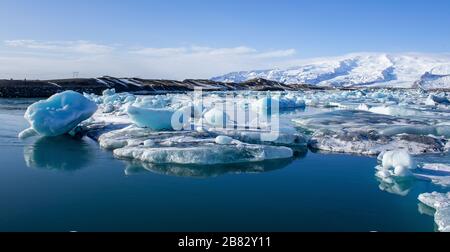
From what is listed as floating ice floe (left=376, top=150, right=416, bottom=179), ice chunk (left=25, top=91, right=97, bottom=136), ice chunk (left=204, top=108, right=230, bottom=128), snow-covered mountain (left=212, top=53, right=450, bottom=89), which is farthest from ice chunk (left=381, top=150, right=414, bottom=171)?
snow-covered mountain (left=212, top=53, right=450, bottom=89)

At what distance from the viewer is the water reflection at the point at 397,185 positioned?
6324mm

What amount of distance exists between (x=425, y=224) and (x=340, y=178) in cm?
226

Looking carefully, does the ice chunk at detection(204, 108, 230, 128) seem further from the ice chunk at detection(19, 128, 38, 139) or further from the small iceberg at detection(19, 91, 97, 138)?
the ice chunk at detection(19, 128, 38, 139)

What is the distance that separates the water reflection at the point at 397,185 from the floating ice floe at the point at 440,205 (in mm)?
447

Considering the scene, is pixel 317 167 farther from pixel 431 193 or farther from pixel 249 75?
pixel 249 75

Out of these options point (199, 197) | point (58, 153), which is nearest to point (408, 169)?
point (199, 197)

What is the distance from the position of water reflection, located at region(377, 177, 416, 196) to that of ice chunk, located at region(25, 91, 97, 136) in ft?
25.4

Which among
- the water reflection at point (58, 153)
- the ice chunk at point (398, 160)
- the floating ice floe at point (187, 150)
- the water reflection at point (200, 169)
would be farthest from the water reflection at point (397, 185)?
the water reflection at point (58, 153)

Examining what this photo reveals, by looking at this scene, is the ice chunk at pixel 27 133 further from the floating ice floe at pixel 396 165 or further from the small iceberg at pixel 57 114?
the floating ice floe at pixel 396 165

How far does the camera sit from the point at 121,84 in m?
44.8

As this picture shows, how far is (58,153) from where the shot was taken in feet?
29.5

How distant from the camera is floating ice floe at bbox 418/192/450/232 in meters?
4.74

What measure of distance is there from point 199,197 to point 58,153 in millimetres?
4498
